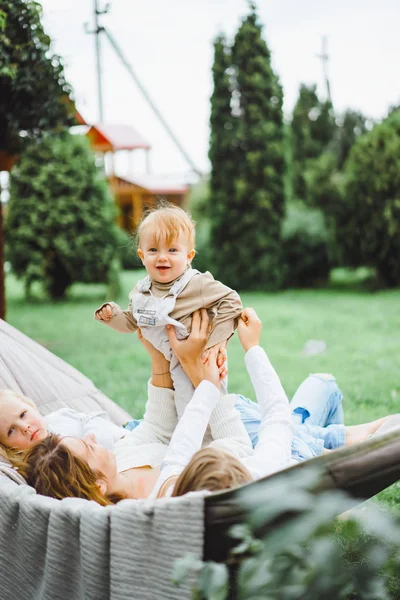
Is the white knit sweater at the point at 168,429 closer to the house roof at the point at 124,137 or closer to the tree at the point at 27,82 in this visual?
the tree at the point at 27,82

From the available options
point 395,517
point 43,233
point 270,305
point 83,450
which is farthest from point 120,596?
point 43,233

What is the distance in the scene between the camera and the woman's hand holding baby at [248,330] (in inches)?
73.8

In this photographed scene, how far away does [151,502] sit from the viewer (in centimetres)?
126

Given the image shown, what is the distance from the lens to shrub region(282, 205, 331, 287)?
9.20 metres

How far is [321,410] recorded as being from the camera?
236 cm

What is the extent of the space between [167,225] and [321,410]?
0.90m

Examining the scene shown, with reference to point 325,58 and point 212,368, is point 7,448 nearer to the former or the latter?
point 212,368

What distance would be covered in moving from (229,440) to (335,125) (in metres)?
12.2

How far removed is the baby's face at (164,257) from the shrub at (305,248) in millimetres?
7227

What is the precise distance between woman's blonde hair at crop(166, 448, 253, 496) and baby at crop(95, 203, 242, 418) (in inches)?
21.4

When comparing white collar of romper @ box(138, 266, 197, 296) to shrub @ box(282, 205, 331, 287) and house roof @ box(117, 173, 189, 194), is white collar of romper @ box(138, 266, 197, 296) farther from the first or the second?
house roof @ box(117, 173, 189, 194)

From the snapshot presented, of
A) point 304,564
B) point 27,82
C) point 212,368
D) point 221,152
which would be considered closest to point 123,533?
point 304,564

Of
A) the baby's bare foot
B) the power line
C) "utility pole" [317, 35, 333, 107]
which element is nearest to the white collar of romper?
the baby's bare foot

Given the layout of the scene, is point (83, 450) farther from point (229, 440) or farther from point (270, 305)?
point (270, 305)
